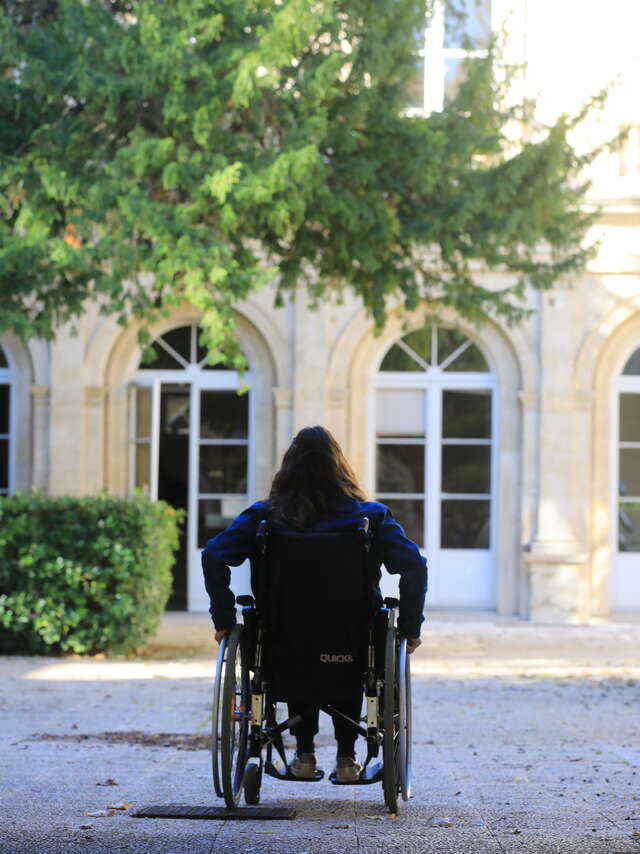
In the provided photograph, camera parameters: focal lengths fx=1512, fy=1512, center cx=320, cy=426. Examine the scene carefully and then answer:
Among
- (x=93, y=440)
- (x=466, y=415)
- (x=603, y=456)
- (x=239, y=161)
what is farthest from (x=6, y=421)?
(x=239, y=161)

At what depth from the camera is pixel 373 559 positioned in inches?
213

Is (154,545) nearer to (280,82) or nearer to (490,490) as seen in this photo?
(280,82)

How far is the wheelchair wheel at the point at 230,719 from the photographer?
512 centimetres

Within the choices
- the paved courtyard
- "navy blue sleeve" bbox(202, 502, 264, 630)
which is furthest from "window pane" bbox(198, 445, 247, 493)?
"navy blue sleeve" bbox(202, 502, 264, 630)

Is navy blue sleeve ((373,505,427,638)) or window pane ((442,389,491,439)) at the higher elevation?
window pane ((442,389,491,439))

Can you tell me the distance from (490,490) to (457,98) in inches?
226

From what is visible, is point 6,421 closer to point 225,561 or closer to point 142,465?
point 142,465

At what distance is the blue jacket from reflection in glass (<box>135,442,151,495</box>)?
10481 millimetres

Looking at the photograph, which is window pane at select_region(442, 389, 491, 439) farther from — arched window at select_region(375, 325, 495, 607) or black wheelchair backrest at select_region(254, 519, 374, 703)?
black wheelchair backrest at select_region(254, 519, 374, 703)

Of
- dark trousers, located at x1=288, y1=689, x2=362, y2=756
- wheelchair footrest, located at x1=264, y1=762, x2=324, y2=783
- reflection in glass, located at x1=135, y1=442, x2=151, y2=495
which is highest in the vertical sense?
reflection in glass, located at x1=135, y1=442, x2=151, y2=495

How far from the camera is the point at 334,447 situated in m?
5.61

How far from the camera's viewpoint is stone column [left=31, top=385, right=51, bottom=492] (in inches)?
637

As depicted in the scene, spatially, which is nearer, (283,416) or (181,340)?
(283,416)

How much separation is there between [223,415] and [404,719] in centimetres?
1131
